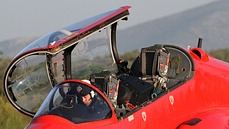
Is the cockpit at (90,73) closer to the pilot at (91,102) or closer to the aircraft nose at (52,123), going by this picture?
the pilot at (91,102)

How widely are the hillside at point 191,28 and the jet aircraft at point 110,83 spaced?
53640 millimetres

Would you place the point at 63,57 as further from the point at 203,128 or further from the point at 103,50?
the point at 203,128

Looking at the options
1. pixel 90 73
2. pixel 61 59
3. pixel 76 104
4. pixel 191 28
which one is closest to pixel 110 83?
pixel 76 104

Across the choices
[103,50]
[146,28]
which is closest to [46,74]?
[103,50]

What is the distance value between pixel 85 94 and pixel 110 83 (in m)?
0.87

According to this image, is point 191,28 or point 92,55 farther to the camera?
point 191,28

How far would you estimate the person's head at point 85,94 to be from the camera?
8.91 metres

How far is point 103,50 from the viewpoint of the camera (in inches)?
457

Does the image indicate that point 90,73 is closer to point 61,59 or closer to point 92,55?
point 92,55

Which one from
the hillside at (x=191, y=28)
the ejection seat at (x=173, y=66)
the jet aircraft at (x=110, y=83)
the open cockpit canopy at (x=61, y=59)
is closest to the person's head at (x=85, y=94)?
the jet aircraft at (x=110, y=83)

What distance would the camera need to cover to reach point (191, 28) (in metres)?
77.6

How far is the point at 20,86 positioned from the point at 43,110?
2.05 m

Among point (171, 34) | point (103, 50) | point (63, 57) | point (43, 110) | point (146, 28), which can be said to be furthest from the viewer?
point (146, 28)

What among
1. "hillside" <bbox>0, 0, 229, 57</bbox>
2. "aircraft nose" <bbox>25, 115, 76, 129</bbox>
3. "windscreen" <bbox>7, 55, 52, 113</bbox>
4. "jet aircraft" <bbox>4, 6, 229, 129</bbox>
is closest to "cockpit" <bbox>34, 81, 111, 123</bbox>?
"jet aircraft" <bbox>4, 6, 229, 129</bbox>
